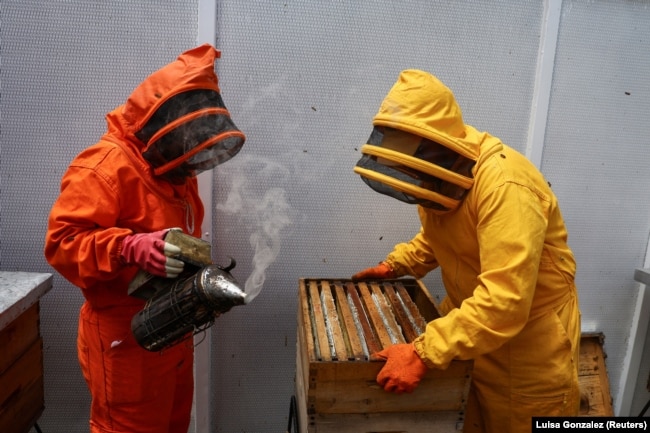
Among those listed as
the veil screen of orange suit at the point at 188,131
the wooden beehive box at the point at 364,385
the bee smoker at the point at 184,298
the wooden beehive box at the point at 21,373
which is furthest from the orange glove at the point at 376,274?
the wooden beehive box at the point at 21,373

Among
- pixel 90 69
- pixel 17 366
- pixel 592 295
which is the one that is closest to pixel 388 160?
pixel 90 69

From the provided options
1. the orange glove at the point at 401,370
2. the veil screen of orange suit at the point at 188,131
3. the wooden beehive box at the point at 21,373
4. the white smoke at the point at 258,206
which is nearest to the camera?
the orange glove at the point at 401,370

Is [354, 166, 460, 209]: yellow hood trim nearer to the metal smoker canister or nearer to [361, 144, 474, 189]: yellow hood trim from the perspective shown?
[361, 144, 474, 189]: yellow hood trim

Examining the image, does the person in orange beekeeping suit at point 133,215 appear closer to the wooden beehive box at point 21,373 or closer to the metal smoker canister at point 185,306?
the metal smoker canister at point 185,306

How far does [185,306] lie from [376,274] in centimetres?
109

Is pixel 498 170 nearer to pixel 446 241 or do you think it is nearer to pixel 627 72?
pixel 446 241

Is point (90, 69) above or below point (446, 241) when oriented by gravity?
above

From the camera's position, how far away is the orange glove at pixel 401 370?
155 centimetres

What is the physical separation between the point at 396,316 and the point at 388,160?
75 centimetres

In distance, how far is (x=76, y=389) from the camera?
2.64 metres

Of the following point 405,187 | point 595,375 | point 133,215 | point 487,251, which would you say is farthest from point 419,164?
point 595,375

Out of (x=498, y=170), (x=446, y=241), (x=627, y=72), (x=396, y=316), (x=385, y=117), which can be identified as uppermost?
(x=627, y=72)

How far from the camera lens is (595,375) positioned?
303 centimetres

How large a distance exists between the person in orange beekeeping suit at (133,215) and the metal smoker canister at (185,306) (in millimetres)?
100
